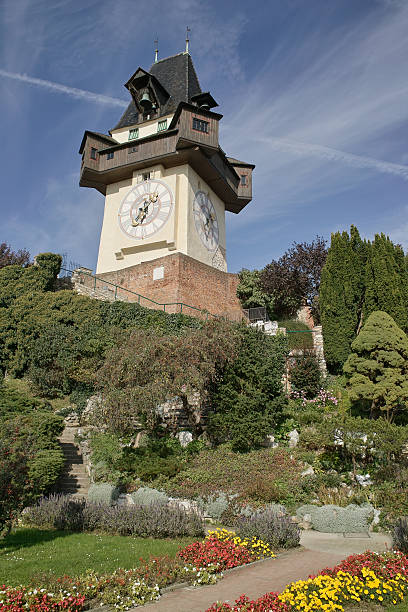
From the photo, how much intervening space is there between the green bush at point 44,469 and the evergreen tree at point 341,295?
1146 centimetres

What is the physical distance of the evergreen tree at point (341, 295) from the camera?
17906 millimetres

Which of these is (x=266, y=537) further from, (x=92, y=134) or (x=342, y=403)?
(x=92, y=134)

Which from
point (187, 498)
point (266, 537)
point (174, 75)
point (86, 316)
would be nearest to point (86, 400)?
point (86, 316)

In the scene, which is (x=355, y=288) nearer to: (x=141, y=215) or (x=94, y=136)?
(x=141, y=215)

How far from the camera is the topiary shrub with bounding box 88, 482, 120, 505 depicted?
32.5 feet

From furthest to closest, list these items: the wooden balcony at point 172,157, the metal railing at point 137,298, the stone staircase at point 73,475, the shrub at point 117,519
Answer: the wooden balcony at point 172,157, the metal railing at point 137,298, the stone staircase at point 73,475, the shrub at point 117,519

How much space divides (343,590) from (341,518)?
3.66 m

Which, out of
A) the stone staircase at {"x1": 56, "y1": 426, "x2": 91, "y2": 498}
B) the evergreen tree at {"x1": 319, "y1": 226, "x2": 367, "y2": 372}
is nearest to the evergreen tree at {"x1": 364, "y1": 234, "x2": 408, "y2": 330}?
the evergreen tree at {"x1": 319, "y1": 226, "x2": 367, "y2": 372}

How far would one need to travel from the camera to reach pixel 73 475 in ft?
38.7

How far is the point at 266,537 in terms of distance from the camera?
23.5 feet

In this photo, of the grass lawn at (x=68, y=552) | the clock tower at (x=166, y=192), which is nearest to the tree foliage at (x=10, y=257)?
the clock tower at (x=166, y=192)

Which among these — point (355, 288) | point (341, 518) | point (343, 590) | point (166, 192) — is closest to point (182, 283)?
point (166, 192)

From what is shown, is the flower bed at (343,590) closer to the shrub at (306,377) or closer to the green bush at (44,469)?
the green bush at (44,469)

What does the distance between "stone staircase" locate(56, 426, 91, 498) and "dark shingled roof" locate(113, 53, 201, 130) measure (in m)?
20.6
